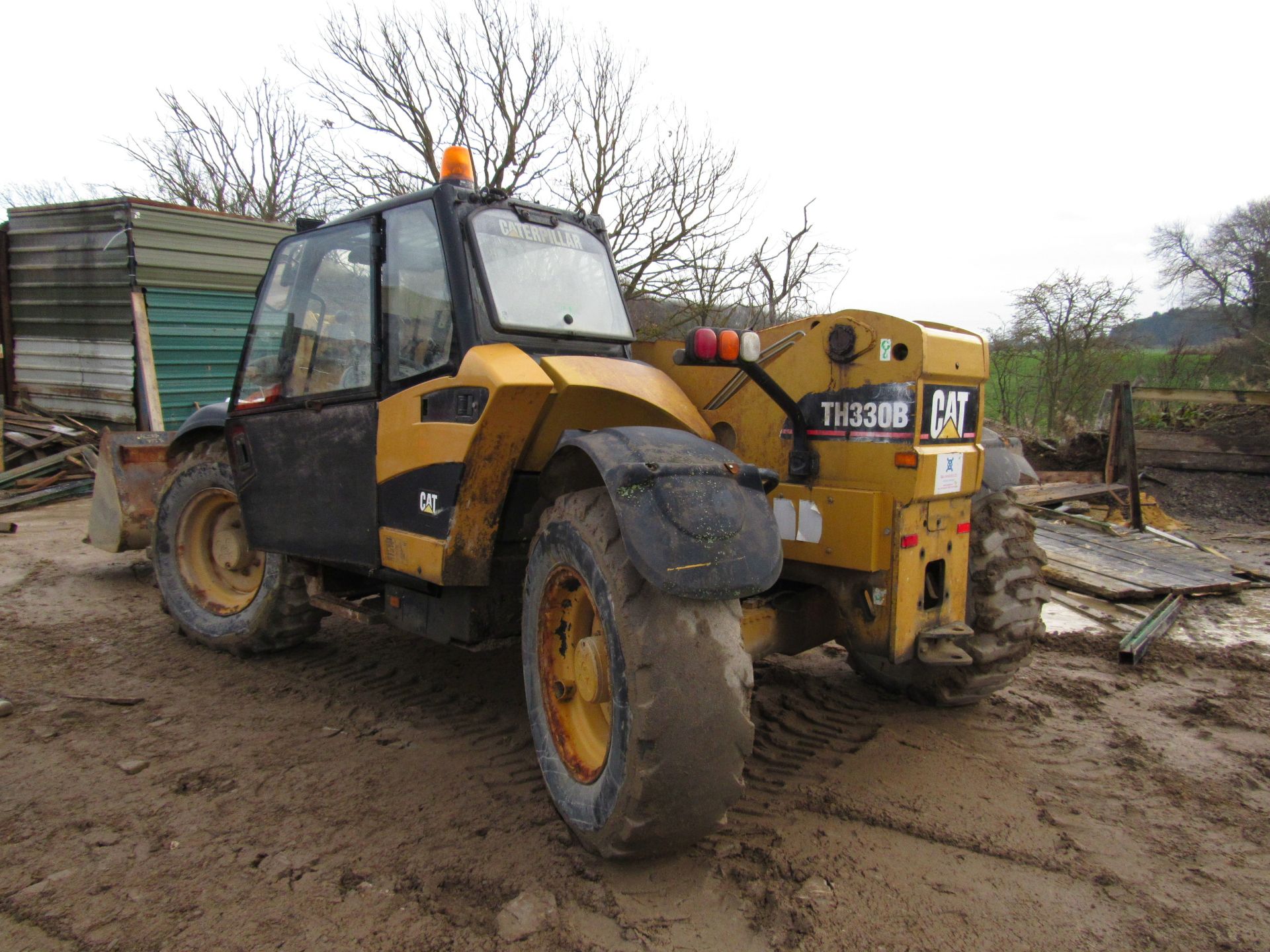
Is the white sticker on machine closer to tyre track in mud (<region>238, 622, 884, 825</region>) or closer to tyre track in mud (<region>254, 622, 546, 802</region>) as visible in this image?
tyre track in mud (<region>238, 622, 884, 825</region>)

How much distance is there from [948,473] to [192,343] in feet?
35.6

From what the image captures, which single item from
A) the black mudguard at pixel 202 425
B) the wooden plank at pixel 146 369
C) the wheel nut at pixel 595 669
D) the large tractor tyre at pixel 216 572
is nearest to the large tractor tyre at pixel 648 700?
the wheel nut at pixel 595 669

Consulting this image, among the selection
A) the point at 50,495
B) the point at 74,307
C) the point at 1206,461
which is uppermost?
the point at 74,307

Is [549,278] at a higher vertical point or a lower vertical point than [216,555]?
higher

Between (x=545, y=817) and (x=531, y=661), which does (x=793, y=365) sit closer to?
(x=531, y=661)

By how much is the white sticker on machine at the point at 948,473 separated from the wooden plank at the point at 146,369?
1053 centimetres

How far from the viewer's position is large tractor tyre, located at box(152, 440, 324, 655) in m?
4.36

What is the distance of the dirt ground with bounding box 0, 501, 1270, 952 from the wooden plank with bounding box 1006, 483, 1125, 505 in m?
4.28

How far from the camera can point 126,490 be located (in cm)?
568

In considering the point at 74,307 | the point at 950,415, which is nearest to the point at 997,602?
the point at 950,415

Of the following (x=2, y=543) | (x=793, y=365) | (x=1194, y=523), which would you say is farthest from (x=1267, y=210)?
(x=2, y=543)

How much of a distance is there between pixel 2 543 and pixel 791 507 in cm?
750

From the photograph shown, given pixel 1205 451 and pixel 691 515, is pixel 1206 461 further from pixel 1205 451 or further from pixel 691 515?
pixel 691 515

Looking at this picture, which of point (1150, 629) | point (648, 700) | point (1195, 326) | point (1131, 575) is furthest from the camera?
point (1195, 326)
